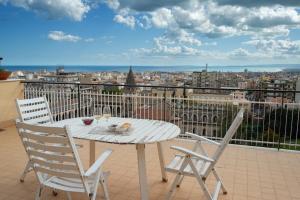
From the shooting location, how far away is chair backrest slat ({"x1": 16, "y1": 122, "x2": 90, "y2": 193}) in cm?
209

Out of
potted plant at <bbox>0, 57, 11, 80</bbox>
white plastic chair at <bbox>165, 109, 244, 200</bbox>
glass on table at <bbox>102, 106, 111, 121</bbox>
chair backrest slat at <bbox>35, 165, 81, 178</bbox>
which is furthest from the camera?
potted plant at <bbox>0, 57, 11, 80</bbox>

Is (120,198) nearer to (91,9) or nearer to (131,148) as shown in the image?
(131,148)

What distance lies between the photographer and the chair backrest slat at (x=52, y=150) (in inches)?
82.4

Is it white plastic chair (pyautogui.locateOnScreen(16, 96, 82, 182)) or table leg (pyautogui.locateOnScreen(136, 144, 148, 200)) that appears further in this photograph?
white plastic chair (pyautogui.locateOnScreen(16, 96, 82, 182))

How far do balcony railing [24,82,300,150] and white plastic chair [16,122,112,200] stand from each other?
8.07 feet

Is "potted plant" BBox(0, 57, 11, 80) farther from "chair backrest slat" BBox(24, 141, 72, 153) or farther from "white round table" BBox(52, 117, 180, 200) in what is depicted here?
"chair backrest slat" BBox(24, 141, 72, 153)

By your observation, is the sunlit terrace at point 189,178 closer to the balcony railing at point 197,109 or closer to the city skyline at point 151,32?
the balcony railing at point 197,109

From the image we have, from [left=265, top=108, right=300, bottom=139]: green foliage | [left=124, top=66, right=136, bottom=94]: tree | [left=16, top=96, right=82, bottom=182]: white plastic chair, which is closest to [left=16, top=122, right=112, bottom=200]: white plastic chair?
[left=16, top=96, right=82, bottom=182]: white plastic chair

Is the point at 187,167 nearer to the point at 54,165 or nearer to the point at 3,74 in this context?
the point at 54,165

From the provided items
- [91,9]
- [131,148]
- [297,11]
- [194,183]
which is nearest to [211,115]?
[131,148]

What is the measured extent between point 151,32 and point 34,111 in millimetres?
12506

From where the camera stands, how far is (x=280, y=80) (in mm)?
4891

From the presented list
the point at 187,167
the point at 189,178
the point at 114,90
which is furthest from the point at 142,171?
the point at 114,90

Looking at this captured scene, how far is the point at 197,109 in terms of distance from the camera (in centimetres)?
533
